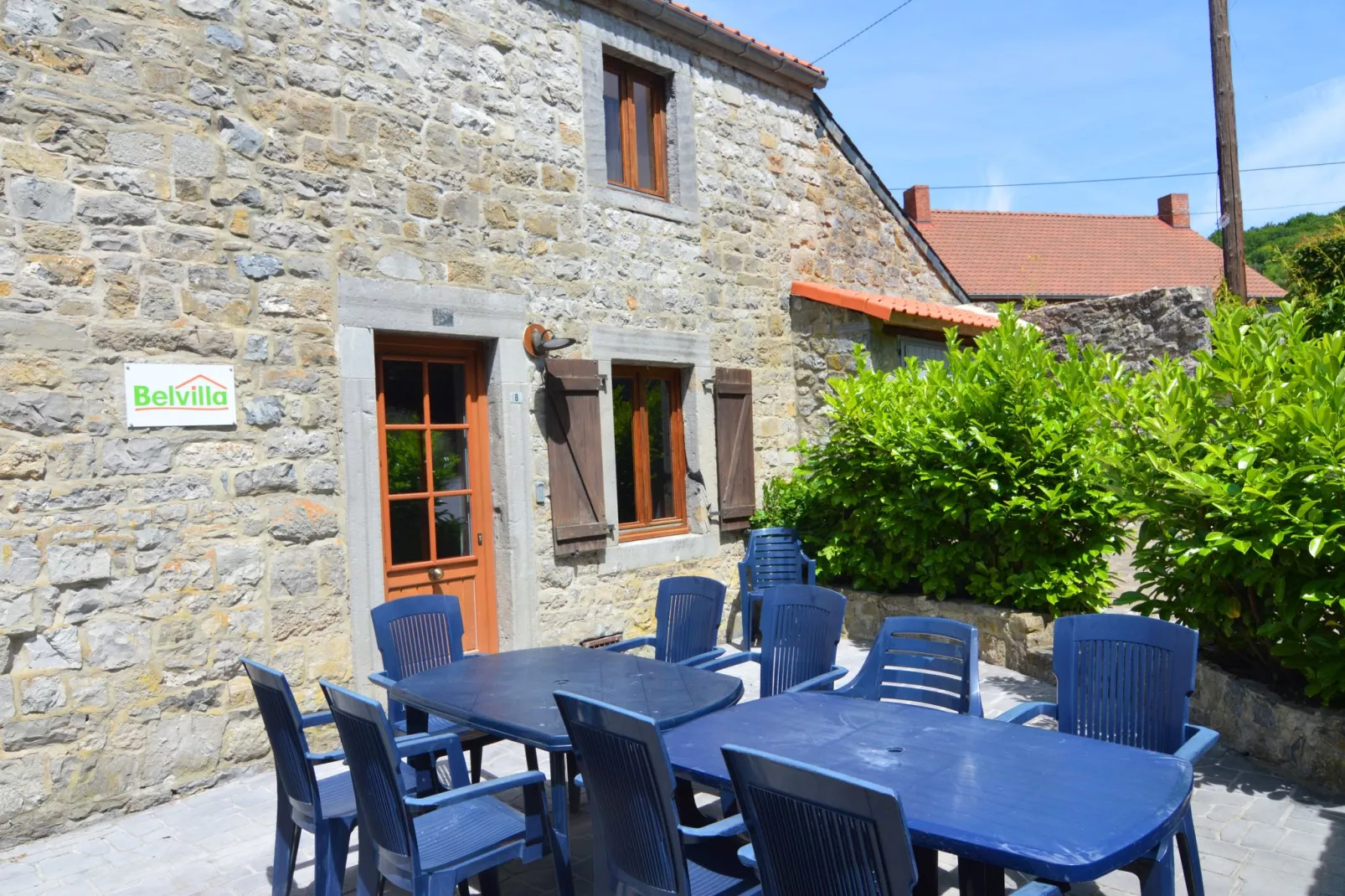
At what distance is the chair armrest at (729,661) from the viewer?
415 cm

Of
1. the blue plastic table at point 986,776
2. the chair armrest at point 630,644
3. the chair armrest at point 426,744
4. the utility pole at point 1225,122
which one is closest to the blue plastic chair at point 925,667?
the blue plastic table at point 986,776

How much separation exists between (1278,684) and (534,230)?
4576 mm

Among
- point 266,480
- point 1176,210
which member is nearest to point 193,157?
point 266,480

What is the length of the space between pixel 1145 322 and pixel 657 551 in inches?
225

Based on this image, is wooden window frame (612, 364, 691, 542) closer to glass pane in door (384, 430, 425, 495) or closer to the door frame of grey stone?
the door frame of grey stone

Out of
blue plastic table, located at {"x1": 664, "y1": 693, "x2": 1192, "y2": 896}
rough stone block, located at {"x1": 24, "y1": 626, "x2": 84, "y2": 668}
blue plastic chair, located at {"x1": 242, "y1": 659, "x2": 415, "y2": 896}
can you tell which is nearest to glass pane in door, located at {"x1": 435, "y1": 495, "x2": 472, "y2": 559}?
rough stone block, located at {"x1": 24, "y1": 626, "x2": 84, "y2": 668}

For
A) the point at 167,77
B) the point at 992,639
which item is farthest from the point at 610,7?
the point at 992,639

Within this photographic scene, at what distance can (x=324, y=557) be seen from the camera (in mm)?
4961

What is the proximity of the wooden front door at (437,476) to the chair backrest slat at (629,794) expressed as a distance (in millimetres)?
3110

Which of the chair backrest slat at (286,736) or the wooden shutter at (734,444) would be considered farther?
the wooden shutter at (734,444)

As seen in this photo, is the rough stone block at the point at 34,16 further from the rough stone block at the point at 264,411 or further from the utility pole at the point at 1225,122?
the utility pole at the point at 1225,122

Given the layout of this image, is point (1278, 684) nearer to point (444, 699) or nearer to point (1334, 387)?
point (1334, 387)

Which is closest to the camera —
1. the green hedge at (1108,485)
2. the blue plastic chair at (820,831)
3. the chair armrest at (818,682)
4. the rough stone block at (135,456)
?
the blue plastic chair at (820,831)

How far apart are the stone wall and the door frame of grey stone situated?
576cm
